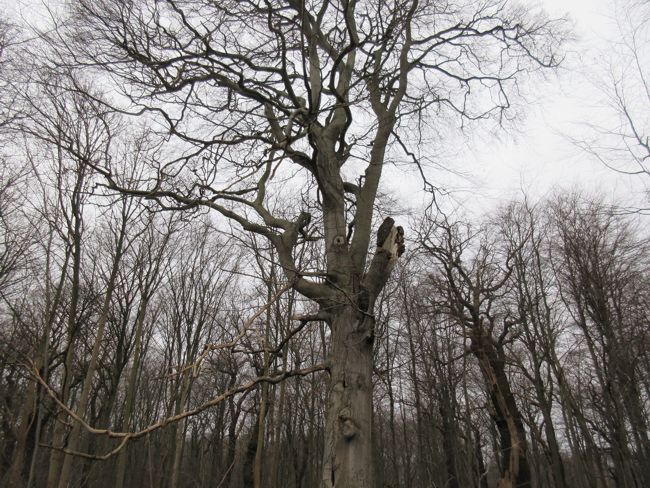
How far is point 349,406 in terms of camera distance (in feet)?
11.8

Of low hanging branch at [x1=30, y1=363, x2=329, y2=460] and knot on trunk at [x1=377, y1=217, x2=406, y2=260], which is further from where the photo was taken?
knot on trunk at [x1=377, y1=217, x2=406, y2=260]

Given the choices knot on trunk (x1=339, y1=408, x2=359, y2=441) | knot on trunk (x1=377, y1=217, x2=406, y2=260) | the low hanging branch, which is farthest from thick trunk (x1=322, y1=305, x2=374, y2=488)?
knot on trunk (x1=377, y1=217, x2=406, y2=260)

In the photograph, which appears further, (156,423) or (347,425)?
(347,425)

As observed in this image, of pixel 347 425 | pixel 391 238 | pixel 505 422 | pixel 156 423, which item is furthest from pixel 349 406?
pixel 505 422

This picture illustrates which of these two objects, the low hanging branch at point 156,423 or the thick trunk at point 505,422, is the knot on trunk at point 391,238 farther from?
the thick trunk at point 505,422

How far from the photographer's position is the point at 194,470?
21391mm

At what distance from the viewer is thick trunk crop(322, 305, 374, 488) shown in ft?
11.1

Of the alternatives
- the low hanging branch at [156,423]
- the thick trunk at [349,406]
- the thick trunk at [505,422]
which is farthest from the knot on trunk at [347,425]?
the thick trunk at [505,422]

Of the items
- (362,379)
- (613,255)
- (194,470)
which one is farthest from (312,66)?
(194,470)

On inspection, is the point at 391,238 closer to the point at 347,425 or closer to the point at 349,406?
the point at 349,406

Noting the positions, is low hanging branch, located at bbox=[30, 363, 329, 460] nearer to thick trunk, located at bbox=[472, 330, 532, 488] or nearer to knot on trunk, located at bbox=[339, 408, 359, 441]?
knot on trunk, located at bbox=[339, 408, 359, 441]

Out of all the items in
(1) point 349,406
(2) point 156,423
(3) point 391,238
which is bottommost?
(2) point 156,423

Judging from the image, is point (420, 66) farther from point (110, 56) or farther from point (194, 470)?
point (194, 470)

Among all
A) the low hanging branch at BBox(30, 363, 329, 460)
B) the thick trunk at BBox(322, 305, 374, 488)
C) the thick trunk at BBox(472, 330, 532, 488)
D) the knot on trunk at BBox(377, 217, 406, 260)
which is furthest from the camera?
the thick trunk at BBox(472, 330, 532, 488)
